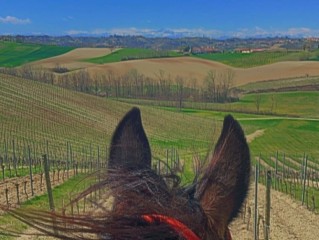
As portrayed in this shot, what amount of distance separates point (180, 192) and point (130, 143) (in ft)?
1.18

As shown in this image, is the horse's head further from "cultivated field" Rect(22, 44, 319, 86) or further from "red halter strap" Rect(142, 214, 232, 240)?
"cultivated field" Rect(22, 44, 319, 86)

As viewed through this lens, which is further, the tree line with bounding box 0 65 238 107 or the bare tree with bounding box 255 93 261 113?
the tree line with bounding box 0 65 238 107

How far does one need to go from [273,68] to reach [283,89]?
1841 centimetres

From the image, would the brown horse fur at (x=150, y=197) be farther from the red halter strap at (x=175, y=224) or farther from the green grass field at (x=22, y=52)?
the green grass field at (x=22, y=52)

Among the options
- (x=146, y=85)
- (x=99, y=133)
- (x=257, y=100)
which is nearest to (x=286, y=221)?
(x=99, y=133)

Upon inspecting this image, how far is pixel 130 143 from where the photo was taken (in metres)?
1.50

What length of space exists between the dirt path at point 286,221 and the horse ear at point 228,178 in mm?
7226

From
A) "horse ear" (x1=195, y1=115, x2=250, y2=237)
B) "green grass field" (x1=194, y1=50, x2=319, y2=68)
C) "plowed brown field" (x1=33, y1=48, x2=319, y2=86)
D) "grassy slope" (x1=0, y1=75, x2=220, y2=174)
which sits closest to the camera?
"horse ear" (x1=195, y1=115, x2=250, y2=237)

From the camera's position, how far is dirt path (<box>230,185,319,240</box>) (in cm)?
953

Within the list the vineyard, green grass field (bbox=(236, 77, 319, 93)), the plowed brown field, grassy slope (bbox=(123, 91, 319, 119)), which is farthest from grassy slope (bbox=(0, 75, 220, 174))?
the plowed brown field

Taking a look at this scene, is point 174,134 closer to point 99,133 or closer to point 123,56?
point 99,133

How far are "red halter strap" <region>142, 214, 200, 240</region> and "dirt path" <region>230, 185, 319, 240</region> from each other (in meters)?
7.51

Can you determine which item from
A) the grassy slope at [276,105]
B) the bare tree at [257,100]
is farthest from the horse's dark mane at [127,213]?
the bare tree at [257,100]

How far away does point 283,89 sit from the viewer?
57.6 metres
